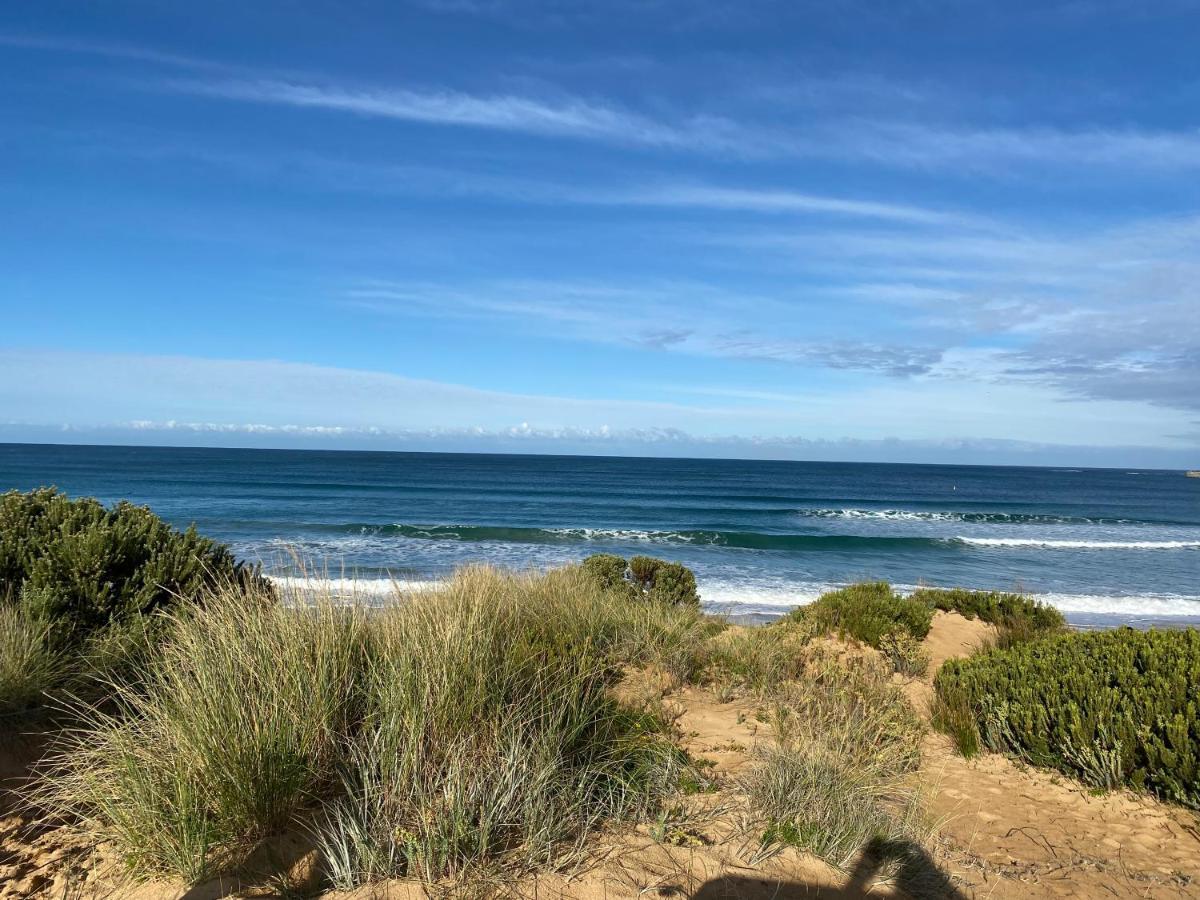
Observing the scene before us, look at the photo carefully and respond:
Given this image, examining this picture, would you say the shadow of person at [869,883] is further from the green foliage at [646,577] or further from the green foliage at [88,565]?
the green foliage at [646,577]

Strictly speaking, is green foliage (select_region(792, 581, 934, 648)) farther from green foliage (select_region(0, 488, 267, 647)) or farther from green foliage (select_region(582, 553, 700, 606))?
green foliage (select_region(0, 488, 267, 647))

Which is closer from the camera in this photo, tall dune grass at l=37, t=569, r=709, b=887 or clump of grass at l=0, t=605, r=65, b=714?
tall dune grass at l=37, t=569, r=709, b=887

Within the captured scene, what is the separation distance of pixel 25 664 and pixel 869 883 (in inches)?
213

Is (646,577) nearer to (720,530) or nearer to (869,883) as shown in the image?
(869,883)

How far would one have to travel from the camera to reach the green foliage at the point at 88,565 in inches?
235

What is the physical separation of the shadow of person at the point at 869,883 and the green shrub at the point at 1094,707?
83.5 inches

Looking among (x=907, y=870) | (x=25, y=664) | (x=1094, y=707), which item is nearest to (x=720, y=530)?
(x=1094, y=707)

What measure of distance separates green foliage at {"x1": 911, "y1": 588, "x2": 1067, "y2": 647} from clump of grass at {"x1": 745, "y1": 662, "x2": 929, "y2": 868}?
4.88 meters

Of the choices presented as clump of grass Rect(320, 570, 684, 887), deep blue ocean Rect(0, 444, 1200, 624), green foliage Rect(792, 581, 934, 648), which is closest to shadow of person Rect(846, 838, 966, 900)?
clump of grass Rect(320, 570, 684, 887)

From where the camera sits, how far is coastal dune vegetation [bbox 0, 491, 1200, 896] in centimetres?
347

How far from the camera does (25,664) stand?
196 inches

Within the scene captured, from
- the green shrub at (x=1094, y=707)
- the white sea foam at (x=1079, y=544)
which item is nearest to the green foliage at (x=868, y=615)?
the green shrub at (x=1094, y=707)

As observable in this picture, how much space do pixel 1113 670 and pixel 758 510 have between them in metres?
35.4

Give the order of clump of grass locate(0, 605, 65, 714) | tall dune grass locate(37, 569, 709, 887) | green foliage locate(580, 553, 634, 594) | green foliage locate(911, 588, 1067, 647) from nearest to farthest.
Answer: tall dune grass locate(37, 569, 709, 887) → clump of grass locate(0, 605, 65, 714) → green foliage locate(911, 588, 1067, 647) → green foliage locate(580, 553, 634, 594)
